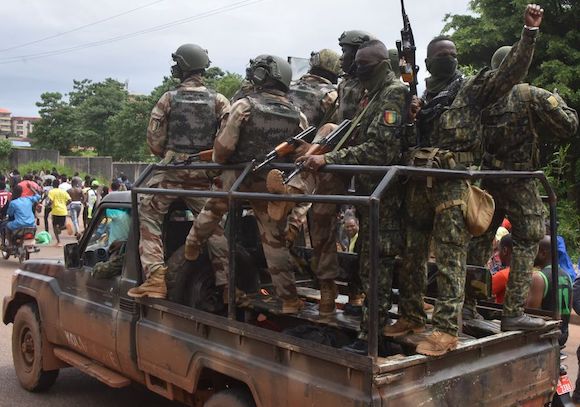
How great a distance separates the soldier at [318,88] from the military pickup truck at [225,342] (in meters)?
0.96

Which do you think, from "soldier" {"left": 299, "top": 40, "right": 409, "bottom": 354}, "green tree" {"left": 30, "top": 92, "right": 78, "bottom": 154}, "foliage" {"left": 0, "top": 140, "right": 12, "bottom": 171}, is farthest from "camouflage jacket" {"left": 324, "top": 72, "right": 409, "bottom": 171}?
"green tree" {"left": 30, "top": 92, "right": 78, "bottom": 154}

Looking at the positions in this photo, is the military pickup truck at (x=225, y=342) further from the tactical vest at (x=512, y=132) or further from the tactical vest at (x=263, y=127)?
the tactical vest at (x=512, y=132)

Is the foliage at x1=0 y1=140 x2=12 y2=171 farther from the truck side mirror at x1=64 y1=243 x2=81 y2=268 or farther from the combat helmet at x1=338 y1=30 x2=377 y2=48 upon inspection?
the combat helmet at x1=338 y1=30 x2=377 y2=48

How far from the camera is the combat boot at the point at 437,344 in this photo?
9.68 ft

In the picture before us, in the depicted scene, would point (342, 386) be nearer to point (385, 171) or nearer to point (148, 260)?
point (385, 171)

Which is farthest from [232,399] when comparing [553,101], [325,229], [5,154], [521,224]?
[5,154]

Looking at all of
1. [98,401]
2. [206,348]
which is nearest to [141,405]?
[98,401]

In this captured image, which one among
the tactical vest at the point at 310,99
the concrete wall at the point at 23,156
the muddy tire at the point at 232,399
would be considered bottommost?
the muddy tire at the point at 232,399

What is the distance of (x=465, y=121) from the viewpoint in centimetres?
349

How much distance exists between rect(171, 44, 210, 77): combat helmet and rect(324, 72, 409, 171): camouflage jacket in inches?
71.8

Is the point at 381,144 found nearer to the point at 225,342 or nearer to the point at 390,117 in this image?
the point at 390,117

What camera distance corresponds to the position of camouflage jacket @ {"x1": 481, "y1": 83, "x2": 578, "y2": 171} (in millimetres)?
3887

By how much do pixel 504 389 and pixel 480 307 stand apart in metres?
1.05

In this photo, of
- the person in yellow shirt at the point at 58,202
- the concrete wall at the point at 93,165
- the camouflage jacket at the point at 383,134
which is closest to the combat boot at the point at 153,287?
the camouflage jacket at the point at 383,134
